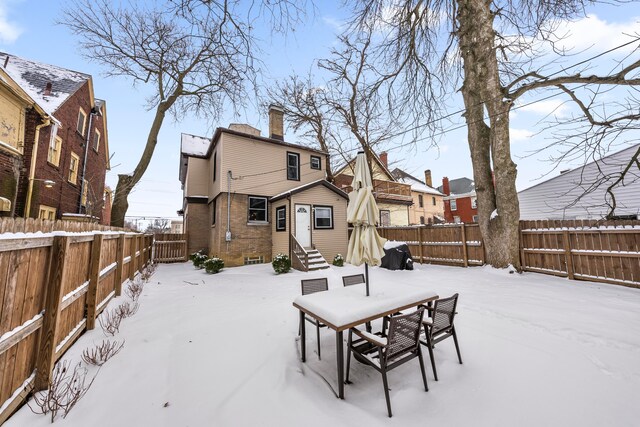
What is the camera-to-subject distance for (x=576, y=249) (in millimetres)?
7051

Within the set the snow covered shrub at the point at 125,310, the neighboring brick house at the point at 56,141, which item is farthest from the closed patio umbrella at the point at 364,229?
the neighboring brick house at the point at 56,141

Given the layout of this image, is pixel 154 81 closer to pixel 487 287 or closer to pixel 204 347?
pixel 204 347

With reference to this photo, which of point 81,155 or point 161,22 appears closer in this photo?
point 161,22

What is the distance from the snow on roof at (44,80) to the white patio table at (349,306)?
1387cm

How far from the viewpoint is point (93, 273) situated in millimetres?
3803

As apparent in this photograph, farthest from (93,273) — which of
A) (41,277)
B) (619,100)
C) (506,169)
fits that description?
(506,169)

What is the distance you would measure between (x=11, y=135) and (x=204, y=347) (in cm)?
1174

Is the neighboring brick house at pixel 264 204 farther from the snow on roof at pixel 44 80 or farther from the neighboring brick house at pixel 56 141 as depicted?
the snow on roof at pixel 44 80

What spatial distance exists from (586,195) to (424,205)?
1479 centimetres

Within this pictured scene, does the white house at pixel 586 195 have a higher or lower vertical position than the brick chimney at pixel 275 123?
lower

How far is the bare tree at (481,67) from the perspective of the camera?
721cm

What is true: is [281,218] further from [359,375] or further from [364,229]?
[359,375]

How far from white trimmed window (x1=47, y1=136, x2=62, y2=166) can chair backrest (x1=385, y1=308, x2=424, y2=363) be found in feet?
49.5

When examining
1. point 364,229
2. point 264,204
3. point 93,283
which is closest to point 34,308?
point 93,283
